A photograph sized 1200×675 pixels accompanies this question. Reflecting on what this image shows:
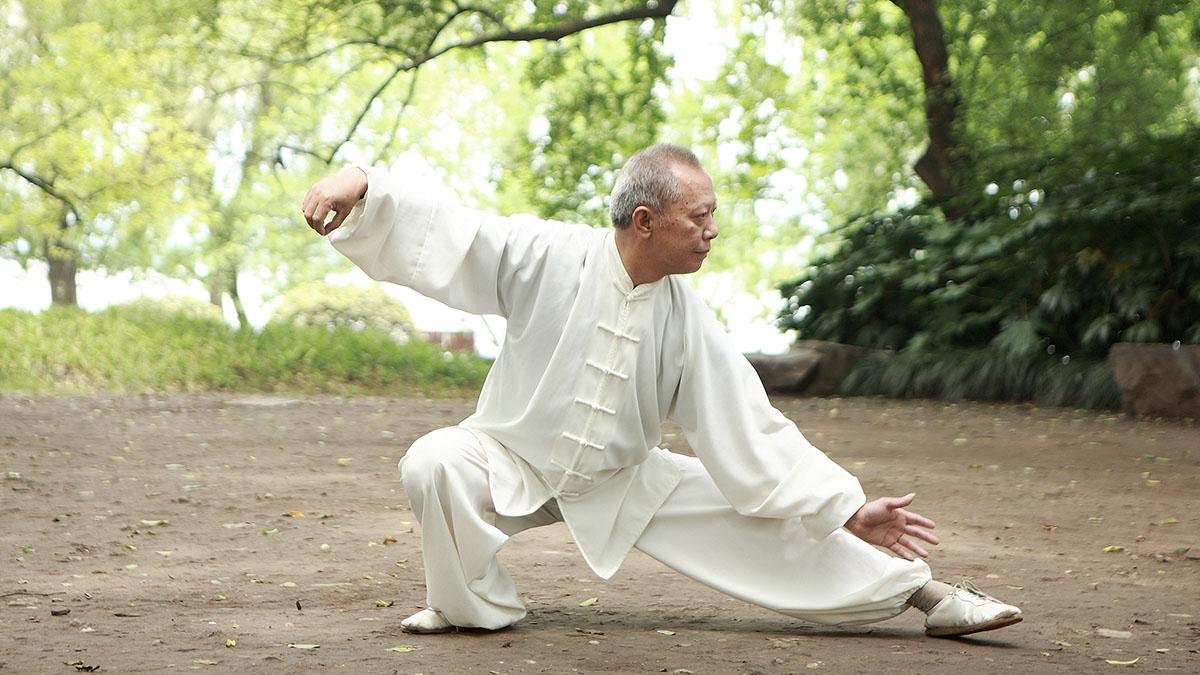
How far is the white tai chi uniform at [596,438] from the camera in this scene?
342 cm

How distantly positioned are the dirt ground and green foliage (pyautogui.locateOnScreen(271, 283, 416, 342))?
9.62 meters

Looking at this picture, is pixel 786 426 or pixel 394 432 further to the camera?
pixel 394 432

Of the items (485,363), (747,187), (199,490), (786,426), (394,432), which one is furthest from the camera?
(747,187)

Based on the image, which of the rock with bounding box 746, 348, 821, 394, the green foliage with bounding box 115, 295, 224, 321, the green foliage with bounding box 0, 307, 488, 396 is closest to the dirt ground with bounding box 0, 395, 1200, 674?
the rock with bounding box 746, 348, 821, 394

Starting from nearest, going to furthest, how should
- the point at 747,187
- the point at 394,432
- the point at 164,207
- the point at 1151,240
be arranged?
1. the point at 394,432
2. the point at 1151,240
3. the point at 747,187
4. the point at 164,207

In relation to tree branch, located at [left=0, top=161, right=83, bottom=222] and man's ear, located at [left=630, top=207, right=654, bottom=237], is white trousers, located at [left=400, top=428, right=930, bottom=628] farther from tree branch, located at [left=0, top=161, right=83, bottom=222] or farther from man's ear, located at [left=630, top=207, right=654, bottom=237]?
tree branch, located at [left=0, top=161, right=83, bottom=222]

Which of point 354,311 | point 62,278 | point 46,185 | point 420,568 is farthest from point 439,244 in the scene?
point 62,278

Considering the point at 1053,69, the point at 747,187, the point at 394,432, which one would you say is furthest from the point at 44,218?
the point at 1053,69

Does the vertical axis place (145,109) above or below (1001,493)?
above

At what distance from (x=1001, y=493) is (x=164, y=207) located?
16.2 meters

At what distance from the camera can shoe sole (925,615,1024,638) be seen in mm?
3385

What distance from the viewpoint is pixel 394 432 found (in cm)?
988

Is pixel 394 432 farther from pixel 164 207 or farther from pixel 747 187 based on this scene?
pixel 164 207

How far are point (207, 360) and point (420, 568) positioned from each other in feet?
33.6
